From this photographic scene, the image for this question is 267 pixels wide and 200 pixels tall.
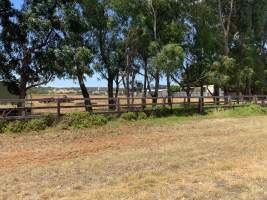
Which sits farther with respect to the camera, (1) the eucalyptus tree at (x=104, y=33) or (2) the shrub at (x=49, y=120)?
(1) the eucalyptus tree at (x=104, y=33)

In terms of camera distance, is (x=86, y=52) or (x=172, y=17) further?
(x=172, y=17)

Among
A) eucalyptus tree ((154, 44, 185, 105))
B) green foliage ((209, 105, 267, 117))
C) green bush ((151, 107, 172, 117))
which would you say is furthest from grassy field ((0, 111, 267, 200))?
green foliage ((209, 105, 267, 117))

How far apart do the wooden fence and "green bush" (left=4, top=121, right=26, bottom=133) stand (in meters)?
0.54

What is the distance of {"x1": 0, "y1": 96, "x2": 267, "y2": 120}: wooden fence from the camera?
2042cm

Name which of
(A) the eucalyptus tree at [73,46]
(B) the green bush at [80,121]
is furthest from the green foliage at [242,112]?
(B) the green bush at [80,121]

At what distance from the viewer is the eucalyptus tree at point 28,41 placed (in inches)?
963

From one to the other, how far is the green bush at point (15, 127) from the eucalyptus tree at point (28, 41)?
665cm

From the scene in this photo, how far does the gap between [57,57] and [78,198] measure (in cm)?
1784

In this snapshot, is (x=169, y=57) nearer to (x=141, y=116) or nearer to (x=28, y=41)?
(x=141, y=116)

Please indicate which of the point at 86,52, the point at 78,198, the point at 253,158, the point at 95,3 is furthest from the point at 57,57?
the point at 78,198

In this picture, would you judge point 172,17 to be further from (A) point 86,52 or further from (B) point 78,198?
(B) point 78,198

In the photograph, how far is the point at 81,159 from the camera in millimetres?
11648

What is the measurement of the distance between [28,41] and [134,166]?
16.4 metres

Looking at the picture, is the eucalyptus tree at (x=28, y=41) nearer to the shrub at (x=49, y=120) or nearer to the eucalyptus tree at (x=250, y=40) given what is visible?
the shrub at (x=49, y=120)
